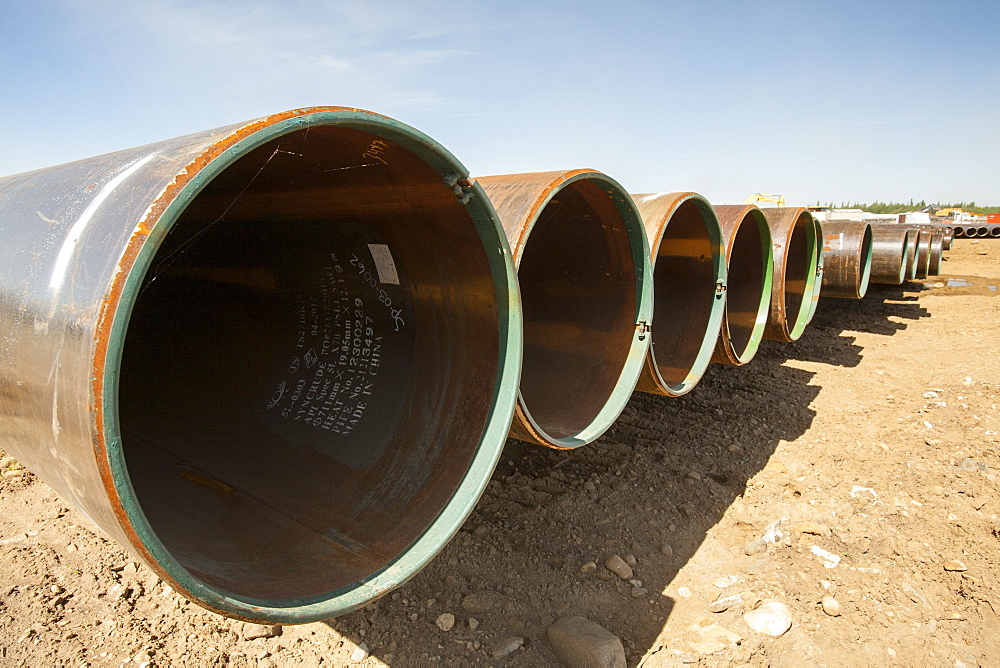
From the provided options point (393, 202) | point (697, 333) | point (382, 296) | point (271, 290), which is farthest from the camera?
point (697, 333)

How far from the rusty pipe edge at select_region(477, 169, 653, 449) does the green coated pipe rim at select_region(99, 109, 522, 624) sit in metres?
0.38

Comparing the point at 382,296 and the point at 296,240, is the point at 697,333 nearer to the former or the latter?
the point at 382,296

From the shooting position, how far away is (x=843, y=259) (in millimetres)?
6340

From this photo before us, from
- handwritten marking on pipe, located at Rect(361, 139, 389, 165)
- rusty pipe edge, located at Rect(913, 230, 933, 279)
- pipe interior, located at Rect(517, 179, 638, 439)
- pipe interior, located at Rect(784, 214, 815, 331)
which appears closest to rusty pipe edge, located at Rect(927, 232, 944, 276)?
rusty pipe edge, located at Rect(913, 230, 933, 279)

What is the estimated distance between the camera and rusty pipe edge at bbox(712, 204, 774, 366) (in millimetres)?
3787

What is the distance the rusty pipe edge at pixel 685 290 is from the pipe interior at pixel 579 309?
0.28 metres

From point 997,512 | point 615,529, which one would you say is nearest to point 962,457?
point 997,512

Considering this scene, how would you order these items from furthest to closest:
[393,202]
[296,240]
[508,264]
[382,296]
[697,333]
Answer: [697,333] < [296,240] < [382,296] < [393,202] < [508,264]

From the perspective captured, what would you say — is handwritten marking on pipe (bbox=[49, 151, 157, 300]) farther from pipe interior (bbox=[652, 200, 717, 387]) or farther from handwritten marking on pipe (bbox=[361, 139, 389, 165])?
pipe interior (bbox=[652, 200, 717, 387])

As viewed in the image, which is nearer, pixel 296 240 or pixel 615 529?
pixel 296 240

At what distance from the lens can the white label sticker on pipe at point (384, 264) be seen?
85.7 inches

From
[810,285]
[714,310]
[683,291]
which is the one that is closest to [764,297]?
[683,291]

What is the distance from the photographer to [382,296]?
2.28 metres

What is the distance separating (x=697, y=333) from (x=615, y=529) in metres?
1.17
